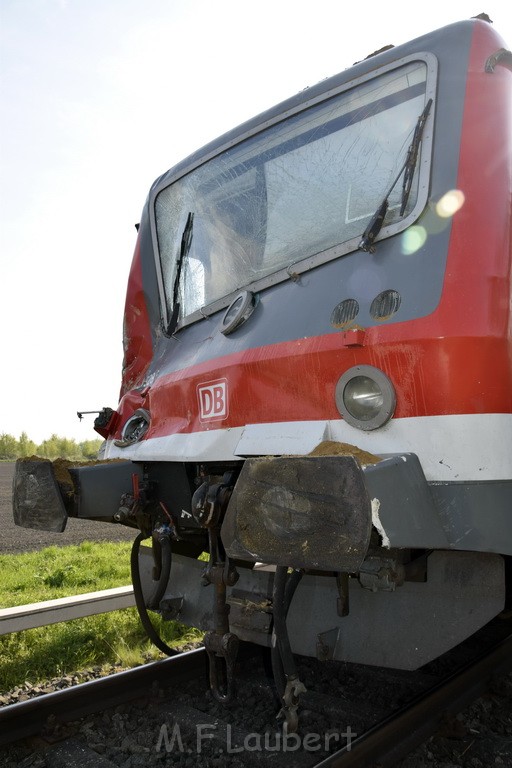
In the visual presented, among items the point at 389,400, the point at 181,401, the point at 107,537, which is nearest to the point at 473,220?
the point at 389,400

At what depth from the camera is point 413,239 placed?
97.3 inches

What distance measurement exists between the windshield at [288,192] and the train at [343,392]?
13 millimetres

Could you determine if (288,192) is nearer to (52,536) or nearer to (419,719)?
(419,719)

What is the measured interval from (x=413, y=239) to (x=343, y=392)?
0.65 m

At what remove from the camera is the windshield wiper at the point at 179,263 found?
3.76m

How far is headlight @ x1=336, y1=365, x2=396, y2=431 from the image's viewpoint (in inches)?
90.4

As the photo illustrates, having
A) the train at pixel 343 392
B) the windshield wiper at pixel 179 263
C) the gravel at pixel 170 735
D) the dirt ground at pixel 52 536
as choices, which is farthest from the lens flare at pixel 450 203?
the dirt ground at pixel 52 536

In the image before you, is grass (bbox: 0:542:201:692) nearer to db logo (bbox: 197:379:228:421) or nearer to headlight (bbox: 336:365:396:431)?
db logo (bbox: 197:379:228:421)

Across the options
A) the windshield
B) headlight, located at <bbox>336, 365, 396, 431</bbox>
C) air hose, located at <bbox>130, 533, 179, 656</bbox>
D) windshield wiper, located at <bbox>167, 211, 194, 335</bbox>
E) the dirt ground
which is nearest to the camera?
headlight, located at <bbox>336, 365, 396, 431</bbox>

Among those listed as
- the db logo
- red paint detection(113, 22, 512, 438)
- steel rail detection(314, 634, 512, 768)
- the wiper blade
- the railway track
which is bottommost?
the railway track

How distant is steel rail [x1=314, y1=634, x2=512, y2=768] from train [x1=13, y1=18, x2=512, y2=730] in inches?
14.9

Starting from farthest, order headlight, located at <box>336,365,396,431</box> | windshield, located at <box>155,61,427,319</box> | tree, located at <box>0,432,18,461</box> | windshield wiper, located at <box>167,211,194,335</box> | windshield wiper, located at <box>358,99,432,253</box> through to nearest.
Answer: tree, located at <box>0,432,18,461</box>, windshield wiper, located at <box>167,211,194,335</box>, windshield, located at <box>155,61,427,319</box>, windshield wiper, located at <box>358,99,432,253</box>, headlight, located at <box>336,365,396,431</box>

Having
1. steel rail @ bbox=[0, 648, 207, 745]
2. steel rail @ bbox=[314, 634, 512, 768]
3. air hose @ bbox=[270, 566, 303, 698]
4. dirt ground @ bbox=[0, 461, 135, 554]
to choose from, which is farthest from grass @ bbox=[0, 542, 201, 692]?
dirt ground @ bbox=[0, 461, 135, 554]

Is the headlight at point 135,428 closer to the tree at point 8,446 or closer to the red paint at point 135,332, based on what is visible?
the red paint at point 135,332
